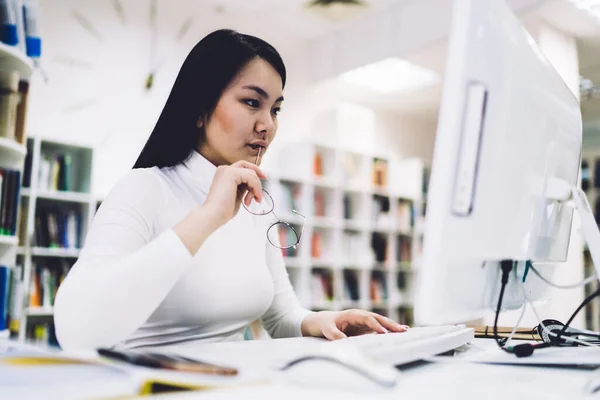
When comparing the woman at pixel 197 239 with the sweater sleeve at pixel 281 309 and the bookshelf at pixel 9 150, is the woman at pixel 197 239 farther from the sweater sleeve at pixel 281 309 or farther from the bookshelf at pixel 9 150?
the bookshelf at pixel 9 150

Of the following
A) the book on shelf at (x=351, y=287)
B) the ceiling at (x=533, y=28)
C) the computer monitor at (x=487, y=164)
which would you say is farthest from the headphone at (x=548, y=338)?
the book on shelf at (x=351, y=287)

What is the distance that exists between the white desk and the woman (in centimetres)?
14

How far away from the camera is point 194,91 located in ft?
4.01

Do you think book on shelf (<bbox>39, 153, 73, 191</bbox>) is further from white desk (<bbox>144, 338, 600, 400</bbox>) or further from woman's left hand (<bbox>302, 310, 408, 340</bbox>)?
white desk (<bbox>144, 338, 600, 400</bbox>)

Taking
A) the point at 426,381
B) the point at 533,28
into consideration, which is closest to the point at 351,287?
the point at 533,28

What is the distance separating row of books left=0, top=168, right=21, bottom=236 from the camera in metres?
1.96

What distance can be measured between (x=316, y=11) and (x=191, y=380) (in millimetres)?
4283

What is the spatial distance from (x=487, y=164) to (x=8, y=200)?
1.86 m

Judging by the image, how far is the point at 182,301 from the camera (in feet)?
3.31

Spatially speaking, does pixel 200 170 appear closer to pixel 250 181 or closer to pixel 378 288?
pixel 250 181

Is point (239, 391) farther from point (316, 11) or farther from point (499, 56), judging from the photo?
point (316, 11)

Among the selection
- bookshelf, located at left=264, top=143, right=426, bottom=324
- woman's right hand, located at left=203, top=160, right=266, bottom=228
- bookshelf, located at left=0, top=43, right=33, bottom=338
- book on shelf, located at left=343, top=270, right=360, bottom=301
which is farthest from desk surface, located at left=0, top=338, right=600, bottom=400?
book on shelf, located at left=343, top=270, right=360, bottom=301

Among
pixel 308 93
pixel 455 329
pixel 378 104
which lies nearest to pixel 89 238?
pixel 455 329

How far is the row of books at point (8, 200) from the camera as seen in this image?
1.96 metres
